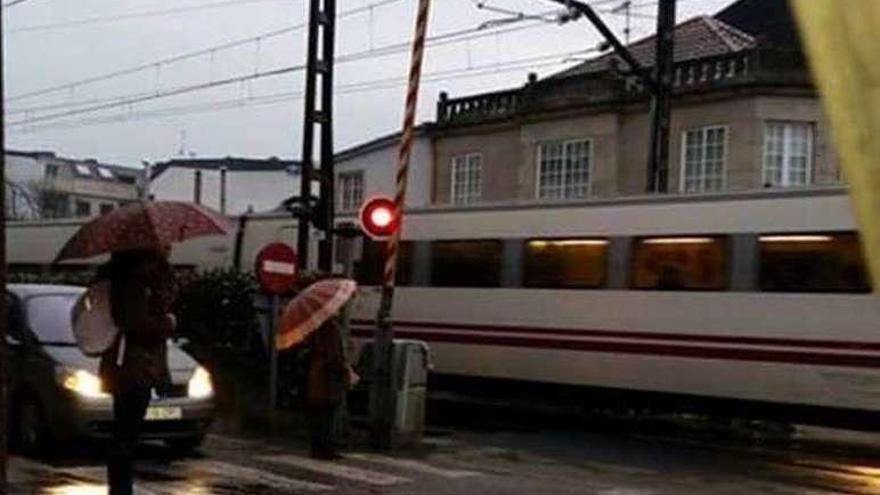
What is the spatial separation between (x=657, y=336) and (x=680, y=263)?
3.41ft

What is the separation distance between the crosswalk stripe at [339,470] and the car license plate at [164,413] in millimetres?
1078

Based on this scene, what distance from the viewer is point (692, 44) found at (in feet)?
128

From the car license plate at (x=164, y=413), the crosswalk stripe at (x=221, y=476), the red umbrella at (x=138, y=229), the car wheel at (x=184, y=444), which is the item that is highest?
the red umbrella at (x=138, y=229)

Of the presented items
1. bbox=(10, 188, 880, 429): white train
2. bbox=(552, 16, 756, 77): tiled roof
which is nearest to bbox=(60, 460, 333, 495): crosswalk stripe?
bbox=(10, 188, 880, 429): white train

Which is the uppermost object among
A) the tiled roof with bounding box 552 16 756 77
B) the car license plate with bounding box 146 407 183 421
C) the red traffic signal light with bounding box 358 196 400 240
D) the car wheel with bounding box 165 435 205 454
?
the tiled roof with bounding box 552 16 756 77

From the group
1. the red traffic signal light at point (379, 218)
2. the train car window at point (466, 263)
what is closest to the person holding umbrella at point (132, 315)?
the red traffic signal light at point (379, 218)

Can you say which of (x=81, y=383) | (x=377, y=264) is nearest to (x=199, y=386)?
(x=81, y=383)

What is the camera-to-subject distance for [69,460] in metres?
13.6

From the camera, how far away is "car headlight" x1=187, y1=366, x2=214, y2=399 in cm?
1402

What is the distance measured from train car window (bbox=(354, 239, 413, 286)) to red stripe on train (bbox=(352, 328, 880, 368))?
0.87 meters

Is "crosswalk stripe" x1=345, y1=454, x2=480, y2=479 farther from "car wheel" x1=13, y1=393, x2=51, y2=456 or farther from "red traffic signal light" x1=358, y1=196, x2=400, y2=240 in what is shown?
"car wheel" x1=13, y1=393, x2=51, y2=456

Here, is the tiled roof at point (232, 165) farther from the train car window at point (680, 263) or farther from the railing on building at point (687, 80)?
the train car window at point (680, 263)

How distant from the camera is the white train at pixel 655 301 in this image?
57.2 feet

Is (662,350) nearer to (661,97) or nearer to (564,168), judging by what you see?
(661,97)
